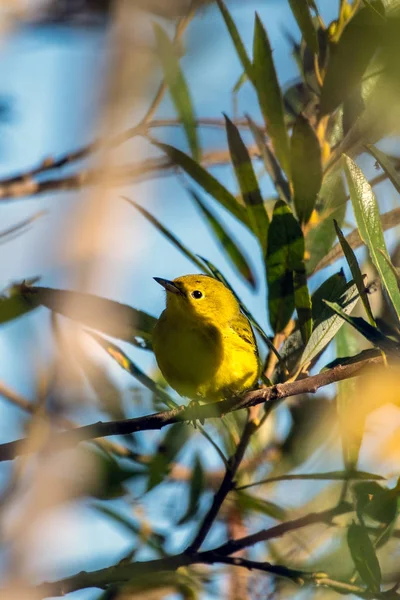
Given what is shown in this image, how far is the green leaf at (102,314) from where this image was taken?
6.11 feet

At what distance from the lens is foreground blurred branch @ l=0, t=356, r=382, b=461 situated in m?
1.54

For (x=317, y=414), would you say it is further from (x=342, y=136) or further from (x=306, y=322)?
(x=342, y=136)

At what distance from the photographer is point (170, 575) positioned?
1938mm

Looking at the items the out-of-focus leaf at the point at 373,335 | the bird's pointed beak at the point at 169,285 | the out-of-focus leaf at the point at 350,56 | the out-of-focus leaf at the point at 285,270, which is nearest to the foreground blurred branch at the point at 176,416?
the out-of-focus leaf at the point at 373,335

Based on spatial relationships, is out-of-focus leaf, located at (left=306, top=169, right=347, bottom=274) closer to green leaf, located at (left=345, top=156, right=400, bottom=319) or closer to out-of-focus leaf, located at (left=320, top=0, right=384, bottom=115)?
out-of-focus leaf, located at (left=320, top=0, right=384, bottom=115)

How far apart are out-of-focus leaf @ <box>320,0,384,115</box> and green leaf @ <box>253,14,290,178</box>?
12 cm

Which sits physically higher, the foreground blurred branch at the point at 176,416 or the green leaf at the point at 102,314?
A: the green leaf at the point at 102,314

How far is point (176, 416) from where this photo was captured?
1775 millimetres

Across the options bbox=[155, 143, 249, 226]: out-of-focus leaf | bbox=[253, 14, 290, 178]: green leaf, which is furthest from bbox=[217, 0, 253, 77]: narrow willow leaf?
bbox=[155, 143, 249, 226]: out-of-focus leaf

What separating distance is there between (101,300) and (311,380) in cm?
57

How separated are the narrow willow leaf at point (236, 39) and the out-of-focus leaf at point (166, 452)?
1.03 metres

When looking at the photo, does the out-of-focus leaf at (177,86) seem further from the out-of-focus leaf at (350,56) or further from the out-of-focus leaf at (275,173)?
the out-of-focus leaf at (350,56)

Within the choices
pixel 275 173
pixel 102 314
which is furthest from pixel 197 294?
pixel 102 314

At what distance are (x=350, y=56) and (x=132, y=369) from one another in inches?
39.0
